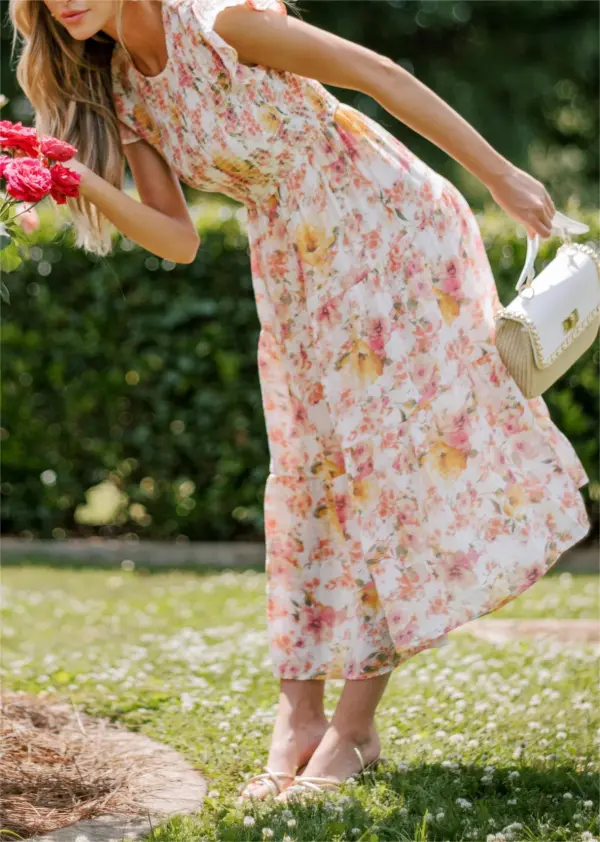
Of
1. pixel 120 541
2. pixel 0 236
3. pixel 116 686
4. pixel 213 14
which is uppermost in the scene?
pixel 213 14

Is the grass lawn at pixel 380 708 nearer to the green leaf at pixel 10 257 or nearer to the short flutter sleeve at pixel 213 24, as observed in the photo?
the green leaf at pixel 10 257

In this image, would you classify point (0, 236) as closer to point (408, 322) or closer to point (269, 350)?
point (269, 350)

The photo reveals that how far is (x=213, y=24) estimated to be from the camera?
8.19 feet

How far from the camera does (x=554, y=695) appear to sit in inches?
133

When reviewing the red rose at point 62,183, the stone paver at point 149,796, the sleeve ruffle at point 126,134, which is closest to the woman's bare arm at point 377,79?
the sleeve ruffle at point 126,134

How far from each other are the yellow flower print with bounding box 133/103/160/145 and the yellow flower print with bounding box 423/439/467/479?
1.00 m

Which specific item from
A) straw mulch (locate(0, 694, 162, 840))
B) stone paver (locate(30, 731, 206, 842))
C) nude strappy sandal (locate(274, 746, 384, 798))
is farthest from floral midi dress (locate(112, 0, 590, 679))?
straw mulch (locate(0, 694, 162, 840))

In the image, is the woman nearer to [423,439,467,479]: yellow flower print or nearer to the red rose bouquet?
[423,439,467,479]: yellow flower print

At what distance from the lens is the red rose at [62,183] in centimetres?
235

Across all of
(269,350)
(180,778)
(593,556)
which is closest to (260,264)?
(269,350)

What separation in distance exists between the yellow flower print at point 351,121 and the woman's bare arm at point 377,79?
0.12 metres

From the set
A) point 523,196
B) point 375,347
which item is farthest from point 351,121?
point 375,347

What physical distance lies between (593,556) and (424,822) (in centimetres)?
419

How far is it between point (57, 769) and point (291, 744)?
555mm
